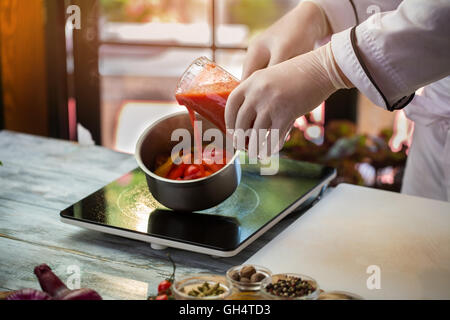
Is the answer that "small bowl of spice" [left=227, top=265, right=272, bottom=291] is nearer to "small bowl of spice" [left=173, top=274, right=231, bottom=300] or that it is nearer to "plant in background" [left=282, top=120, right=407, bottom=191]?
"small bowl of spice" [left=173, top=274, right=231, bottom=300]

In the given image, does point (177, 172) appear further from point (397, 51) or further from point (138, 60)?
point (138, 60)

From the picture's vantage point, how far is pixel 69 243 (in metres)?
1.04

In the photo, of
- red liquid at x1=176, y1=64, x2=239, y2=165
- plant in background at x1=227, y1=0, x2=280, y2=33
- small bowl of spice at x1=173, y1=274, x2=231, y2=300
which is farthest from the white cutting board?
plant in background at x1=227, y1=0, x2=280, y2=33

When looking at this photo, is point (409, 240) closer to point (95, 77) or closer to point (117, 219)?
point (117, 219)

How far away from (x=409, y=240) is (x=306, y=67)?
1.22 ft

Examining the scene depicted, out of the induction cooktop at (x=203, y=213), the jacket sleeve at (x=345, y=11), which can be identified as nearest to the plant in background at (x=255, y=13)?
the jacket sleeve at (x=345, y=11)

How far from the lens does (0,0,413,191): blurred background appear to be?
2.25 m

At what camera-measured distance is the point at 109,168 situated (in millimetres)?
1459

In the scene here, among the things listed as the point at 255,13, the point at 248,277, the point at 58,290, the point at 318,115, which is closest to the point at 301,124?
the point at 318,115

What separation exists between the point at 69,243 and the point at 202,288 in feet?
1.18

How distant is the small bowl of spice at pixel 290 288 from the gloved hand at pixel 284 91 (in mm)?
274

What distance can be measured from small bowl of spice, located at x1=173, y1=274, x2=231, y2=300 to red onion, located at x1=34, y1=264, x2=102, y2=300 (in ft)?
0.36
